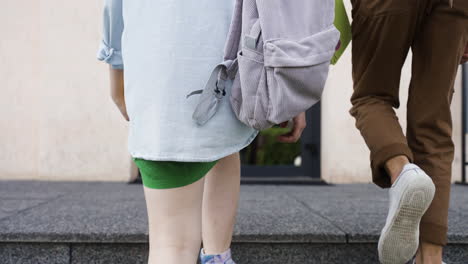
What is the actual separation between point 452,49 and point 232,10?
94 centimetres

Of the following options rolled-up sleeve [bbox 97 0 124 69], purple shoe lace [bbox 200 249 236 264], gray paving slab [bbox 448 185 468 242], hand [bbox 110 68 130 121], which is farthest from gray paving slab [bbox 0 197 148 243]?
gray paving slab [bbox 448 185 468 242]

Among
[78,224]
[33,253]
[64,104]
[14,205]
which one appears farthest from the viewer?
[64,104]

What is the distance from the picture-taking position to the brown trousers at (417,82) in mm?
1420

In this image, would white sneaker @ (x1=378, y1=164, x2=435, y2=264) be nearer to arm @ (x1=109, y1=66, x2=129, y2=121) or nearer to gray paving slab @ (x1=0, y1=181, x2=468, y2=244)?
gray paving slab @ (x1=0, y1=181, x2=468, y2=244)

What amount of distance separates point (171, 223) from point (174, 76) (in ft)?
0.96

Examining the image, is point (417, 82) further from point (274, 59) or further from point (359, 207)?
point (359, 207)

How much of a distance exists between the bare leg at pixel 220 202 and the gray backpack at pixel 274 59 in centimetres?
44

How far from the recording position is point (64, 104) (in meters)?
4.34

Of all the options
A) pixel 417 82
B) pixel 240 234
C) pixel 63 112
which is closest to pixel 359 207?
pixel 240 234

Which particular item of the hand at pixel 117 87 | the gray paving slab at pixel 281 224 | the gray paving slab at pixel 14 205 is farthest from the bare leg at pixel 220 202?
the gray paving slab at pixel 14 205

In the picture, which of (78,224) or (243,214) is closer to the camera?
(78,224)

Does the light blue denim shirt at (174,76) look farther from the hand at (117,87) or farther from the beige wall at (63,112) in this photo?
the beige wall at (63,112)

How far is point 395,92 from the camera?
156 centimetres

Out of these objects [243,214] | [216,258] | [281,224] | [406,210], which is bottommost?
[243,214]
